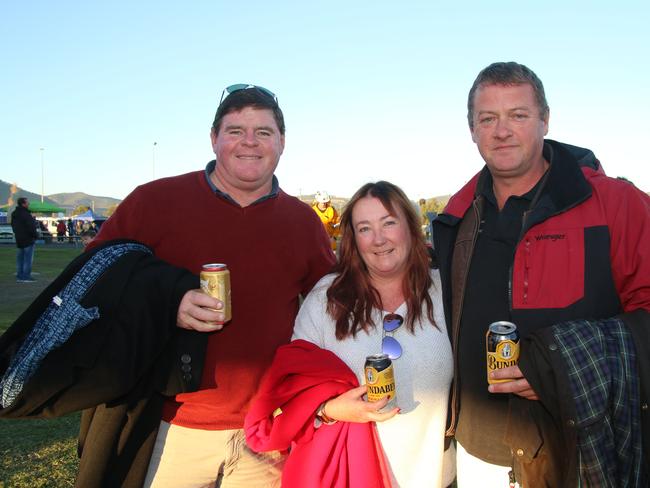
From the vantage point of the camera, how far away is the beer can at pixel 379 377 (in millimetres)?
2182

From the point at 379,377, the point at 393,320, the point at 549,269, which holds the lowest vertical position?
the point at 379,377

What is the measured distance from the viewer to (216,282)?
2316 mm

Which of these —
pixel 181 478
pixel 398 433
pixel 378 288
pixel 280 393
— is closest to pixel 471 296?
pixel 378 288

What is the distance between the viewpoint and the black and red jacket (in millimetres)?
2200

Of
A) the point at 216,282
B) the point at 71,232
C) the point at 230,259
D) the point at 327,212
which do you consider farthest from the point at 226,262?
the point at 71,232

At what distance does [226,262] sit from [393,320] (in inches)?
33.5

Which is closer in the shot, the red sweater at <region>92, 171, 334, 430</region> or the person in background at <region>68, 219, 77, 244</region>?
the red sweater at <region>92, 171, 334, 430</region>

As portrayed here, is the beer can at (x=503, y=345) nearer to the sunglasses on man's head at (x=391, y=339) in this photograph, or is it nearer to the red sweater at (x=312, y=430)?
the sunglasses on man's head at (x=391, y=339)

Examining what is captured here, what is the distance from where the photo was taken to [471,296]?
→ 8.02 ft

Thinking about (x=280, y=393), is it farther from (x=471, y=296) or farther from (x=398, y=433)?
(x=471, y=296)

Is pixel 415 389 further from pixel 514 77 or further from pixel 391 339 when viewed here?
pixel 514 77

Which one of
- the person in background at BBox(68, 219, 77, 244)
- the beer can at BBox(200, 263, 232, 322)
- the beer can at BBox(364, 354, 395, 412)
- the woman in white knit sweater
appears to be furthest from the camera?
the person in background at BBox(68, 219, 77, 244)

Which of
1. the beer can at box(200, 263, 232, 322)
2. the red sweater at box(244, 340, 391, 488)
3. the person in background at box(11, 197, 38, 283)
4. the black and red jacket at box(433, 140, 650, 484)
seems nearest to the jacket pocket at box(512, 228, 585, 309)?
the black and red jacket at box(433, 140, 650, 484)

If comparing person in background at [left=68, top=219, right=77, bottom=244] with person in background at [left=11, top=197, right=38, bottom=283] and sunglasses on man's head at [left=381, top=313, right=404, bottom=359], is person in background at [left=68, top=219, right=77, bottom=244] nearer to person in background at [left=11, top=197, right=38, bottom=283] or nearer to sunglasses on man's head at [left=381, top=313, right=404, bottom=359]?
person in background at [left=11, top=197, right=38, bottom=283]
